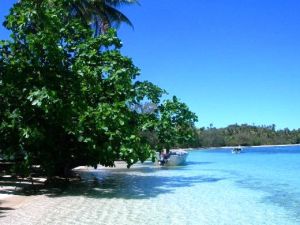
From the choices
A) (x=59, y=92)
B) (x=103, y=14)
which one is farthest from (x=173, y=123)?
(x=103, y=14)

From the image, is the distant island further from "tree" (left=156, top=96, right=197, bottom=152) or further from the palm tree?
"tree" (left=156, top=96, right=197, bottom=152)

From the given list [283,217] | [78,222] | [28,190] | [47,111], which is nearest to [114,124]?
[47,111]

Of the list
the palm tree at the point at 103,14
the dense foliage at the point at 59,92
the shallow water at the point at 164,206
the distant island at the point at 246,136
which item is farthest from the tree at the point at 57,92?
the distant island at the point at 246,136

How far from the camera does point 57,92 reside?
52.0 feet

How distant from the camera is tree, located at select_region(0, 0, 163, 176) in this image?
15.5 meters

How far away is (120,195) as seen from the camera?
53.4 ft

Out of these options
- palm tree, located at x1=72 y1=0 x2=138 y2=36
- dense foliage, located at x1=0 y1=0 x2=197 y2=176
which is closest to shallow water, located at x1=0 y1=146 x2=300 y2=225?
dense foliage, located at x1=0 y1=0 x2=197 y2=176

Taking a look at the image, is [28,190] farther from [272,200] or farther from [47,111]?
[272,200]

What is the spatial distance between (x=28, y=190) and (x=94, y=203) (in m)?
3.77

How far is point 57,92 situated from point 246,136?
13393cm

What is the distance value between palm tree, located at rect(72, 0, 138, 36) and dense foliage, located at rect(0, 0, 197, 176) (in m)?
7.05

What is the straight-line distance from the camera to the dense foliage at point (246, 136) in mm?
142625

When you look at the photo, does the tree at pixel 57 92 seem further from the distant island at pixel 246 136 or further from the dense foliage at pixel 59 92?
the distant island at pixel 246 136

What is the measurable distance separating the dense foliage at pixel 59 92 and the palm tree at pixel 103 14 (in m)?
7.05
